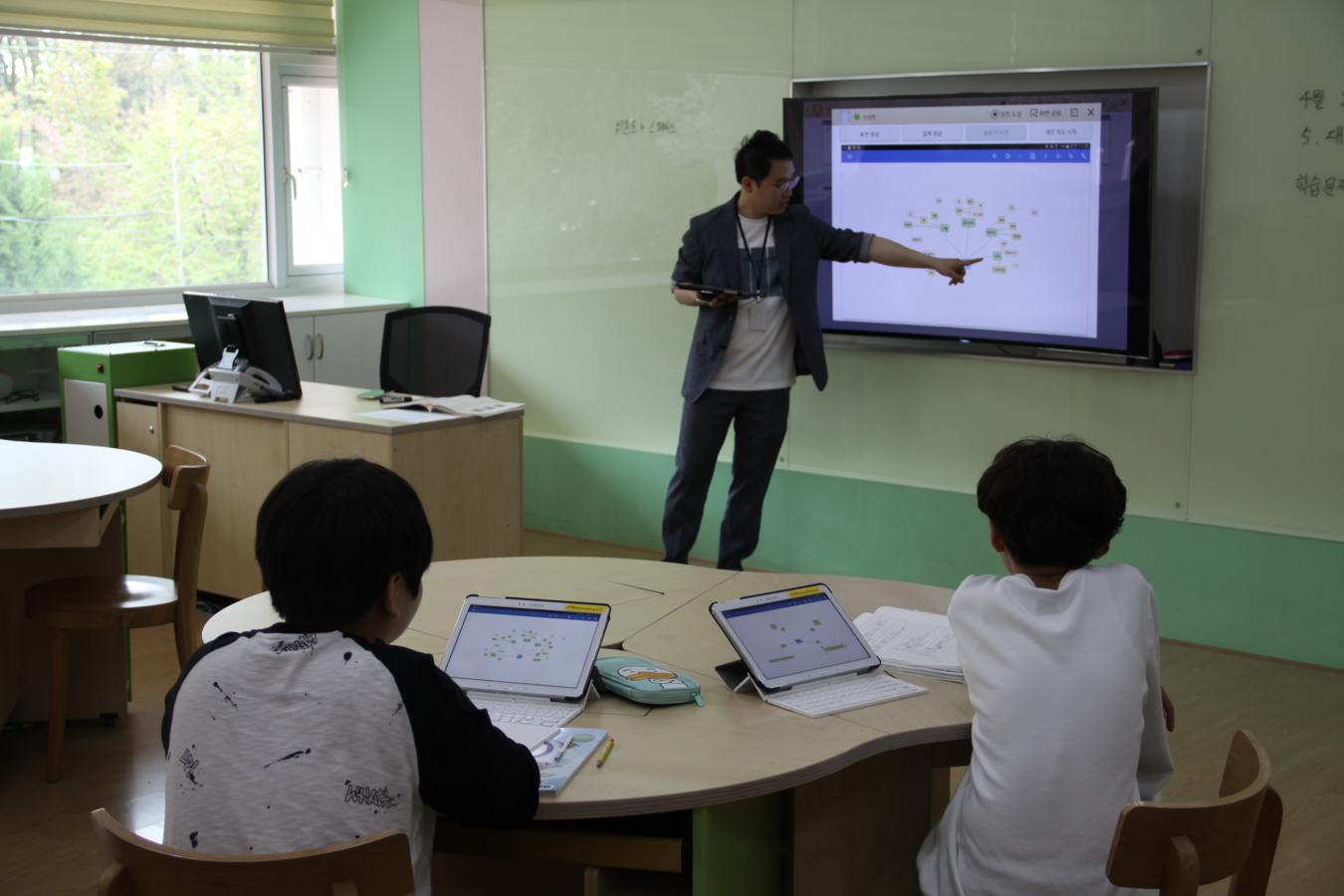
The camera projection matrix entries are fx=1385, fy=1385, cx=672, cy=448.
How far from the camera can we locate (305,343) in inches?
269

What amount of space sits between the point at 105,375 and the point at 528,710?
12.6 ft

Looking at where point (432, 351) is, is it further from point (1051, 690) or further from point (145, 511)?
point (1051, 690)

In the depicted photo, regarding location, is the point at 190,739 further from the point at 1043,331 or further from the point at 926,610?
the point at 1043,331

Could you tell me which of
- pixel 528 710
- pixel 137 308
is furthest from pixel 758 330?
pixel 137 308

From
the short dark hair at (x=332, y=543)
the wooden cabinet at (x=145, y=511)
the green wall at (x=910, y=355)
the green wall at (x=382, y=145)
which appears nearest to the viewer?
the short dark hair at (x=332, y=543)

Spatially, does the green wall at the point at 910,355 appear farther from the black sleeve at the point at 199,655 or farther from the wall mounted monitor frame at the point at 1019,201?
the black sleeve at the point at 199,655

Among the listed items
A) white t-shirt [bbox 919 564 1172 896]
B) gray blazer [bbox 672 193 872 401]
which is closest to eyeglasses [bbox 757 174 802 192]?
gray blazer [bbox 672 193 872 401]

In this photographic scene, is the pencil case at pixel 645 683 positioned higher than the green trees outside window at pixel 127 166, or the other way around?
the green trees outside window at pixel 127 166

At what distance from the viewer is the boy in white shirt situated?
206 cm

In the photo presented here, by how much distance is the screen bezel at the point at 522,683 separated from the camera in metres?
2.33

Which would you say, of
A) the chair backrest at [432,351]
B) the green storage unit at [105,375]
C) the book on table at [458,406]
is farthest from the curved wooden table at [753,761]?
the green storage unit at [105,375]

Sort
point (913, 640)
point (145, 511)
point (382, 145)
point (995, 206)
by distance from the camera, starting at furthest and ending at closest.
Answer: point (382, 145) < point (145, 511) < point (995, 206) < point (913, 640)

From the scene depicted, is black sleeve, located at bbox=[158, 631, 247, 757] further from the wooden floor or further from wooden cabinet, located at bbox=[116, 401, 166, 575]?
wooden cabinet, located at bbox=[116, 401, 166, 575]

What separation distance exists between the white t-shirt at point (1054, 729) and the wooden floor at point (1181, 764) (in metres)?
1.42
